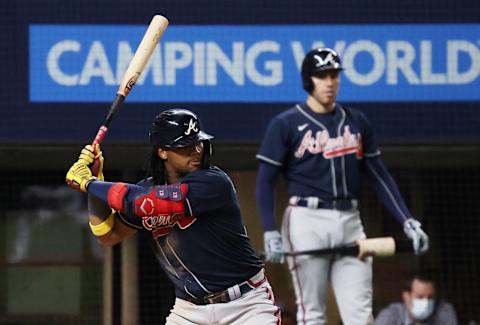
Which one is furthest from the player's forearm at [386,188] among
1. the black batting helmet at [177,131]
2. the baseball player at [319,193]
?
the black batting helmet at [177,131]

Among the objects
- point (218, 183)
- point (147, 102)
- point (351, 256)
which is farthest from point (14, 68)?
point (218, 183)

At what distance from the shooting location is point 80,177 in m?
5.29

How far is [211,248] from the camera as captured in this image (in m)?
5.25

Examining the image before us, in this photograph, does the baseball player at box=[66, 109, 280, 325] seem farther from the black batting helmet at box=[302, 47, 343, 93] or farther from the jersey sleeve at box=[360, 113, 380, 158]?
the jersey sleeve at box=[360, 113, 380, 158]

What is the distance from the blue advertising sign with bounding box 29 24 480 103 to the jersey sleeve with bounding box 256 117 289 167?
0.98 meters

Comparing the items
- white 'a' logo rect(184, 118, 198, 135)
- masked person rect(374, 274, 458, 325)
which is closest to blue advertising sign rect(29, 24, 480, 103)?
masked person rect(374, 274, 458, 325)

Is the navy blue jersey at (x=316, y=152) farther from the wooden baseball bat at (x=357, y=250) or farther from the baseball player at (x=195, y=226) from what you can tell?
the baseball player at (x=195, y=226)

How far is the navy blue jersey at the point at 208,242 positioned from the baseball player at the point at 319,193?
1.60 meters

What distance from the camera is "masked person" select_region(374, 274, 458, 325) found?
7879 millimetres

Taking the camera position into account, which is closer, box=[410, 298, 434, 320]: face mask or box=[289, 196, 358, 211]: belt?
box=[289, 196, 358, 211]: belt

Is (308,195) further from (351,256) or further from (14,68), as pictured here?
(14,68)

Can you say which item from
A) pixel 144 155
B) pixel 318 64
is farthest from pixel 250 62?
pixel 318 64

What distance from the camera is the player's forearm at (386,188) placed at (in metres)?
7.07

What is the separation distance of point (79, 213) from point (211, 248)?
3567 mm
